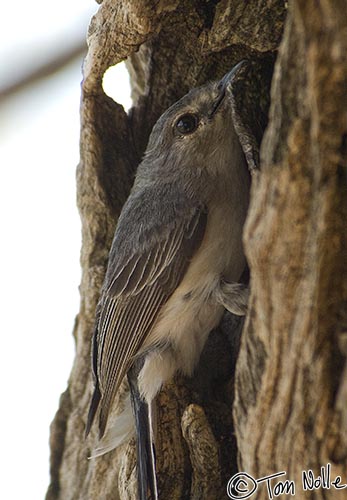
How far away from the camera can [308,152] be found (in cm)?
160

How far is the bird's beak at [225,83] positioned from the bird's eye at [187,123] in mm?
65

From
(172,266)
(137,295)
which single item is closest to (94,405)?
(137,295)

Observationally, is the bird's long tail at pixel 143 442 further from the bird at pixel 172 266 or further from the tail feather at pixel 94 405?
the tail feather at pixel 94 405

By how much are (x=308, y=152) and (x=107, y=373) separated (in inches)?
52.8

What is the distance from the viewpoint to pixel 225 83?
2.75m

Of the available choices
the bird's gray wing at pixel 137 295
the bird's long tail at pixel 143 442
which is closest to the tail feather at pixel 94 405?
the bird's gray wing at pixel 137 295

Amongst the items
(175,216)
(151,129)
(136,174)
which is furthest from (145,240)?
(151,129)

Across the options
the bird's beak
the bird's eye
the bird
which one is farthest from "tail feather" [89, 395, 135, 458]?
the bird's beak

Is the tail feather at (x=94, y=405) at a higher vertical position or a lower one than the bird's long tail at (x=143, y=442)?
higher

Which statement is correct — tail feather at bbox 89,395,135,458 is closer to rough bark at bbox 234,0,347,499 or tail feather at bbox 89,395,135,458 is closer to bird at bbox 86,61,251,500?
Result: bird at bbox 86,61,251,500

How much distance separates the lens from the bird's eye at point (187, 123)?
2873 mm

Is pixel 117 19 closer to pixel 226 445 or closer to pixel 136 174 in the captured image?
pixel 136 174

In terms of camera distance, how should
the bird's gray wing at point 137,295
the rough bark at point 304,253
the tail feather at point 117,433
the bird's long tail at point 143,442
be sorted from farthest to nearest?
1. the tail feather at point 117,433
2. the bird's gray wing at point 137,295
3. the bird's long tail at point 143,442
4. the rough bark at point 304,253

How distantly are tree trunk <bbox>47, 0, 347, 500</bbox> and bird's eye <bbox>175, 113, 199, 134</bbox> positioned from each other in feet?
0.79
